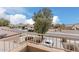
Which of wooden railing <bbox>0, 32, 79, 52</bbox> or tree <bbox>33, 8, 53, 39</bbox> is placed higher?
tree <bbox>33, 8, 53, 39</bbox>

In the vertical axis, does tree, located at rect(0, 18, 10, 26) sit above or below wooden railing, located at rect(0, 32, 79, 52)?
above

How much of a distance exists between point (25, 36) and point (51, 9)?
534 millimetres

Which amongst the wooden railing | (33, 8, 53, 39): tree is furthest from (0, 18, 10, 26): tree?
(33, 8, 53, 39): tree

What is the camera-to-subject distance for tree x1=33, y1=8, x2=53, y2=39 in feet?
7.27

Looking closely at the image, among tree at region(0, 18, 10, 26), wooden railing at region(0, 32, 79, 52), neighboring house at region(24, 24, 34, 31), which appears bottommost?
wooden railing at region(0, 32, 79, 52)

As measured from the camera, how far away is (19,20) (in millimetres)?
2244

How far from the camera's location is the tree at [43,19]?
2215mm

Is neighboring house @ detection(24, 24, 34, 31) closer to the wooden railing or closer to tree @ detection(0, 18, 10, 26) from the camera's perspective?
the wooden railing

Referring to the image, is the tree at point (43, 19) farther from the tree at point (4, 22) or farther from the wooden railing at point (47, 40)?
the tree at point (4, 22)

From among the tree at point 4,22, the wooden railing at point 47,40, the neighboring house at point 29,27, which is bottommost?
the wooden railing at point 47,40

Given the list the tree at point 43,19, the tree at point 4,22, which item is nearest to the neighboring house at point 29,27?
the tree at point 43,19

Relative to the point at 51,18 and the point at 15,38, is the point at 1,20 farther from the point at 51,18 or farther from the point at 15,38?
the point at 51,18

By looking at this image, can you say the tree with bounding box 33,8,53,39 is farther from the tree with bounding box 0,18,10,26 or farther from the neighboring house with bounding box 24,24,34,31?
the tree with bounding box 0,18,10,26

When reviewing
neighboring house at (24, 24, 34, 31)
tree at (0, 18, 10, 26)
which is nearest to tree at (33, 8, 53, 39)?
neighboring house at (24, 24, 34, 31)
